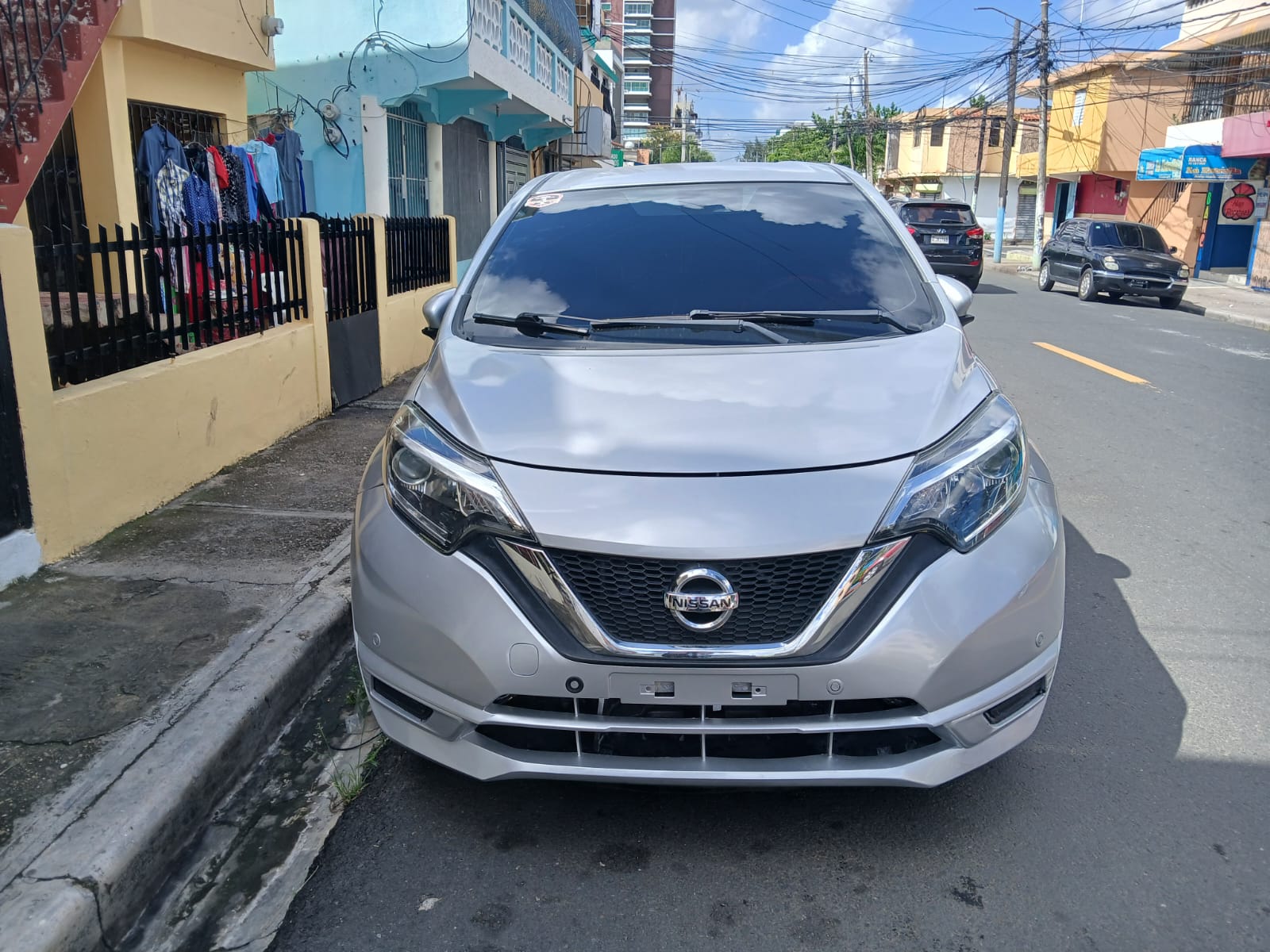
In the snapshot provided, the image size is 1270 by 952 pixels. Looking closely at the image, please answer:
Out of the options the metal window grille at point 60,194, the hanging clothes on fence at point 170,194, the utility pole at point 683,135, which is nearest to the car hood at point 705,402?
the metal window grille at point 60,194

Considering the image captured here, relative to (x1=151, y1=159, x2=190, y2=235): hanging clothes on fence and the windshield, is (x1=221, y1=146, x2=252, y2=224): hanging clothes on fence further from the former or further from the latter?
the windshield

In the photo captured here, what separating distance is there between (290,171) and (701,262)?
8.69 meters

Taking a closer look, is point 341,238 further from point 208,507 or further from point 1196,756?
point 1196,756

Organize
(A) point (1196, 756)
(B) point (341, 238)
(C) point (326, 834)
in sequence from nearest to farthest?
(C) point (326, 834)
(A) point (1196, 756)
(B) point (341, 238)

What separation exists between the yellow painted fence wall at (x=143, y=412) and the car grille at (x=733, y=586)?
9.76ft

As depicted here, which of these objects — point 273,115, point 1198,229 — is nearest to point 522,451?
point 273,115

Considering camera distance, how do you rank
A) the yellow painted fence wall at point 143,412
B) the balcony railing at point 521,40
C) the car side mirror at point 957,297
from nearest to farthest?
the car side mirror at point 957,297 → the yellow painted fence wall at point 143,412 → the balcony railing at point 521,40

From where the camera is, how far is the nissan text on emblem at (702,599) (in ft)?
7.87

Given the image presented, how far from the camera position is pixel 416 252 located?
10719mm

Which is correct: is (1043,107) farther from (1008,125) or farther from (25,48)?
(25,48)

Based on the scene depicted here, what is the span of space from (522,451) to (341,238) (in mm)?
6547

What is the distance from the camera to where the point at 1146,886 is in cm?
258

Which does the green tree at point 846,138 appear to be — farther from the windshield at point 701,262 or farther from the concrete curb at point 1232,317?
the windshield at point 701,262

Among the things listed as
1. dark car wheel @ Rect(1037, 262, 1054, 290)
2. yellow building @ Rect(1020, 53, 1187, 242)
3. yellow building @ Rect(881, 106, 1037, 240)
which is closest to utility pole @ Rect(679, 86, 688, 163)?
yellow building @ Rect(881, 106, 1037, 240)
